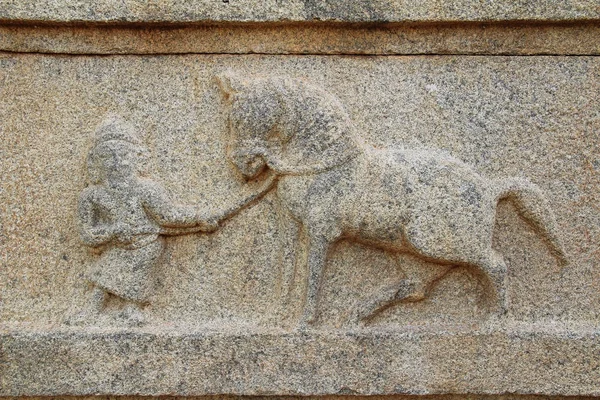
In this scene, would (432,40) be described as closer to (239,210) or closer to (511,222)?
(511,222)

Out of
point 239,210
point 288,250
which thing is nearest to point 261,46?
point 239,210

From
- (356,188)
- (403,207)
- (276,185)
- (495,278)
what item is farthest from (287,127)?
(495,278)

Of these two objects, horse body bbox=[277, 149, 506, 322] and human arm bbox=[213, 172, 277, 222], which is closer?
horse body bbox=[277, 149, 506, 322]

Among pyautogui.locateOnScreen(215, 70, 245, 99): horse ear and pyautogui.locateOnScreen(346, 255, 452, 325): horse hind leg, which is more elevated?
pyautogui.locateOnScreen(215, 70, 245, 99): horse ear

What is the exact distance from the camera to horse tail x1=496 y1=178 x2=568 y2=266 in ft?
8.29

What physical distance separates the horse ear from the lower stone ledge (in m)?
1.00

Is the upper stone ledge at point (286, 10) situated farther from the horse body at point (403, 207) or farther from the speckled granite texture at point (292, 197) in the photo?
the horse body at point (403, 207)

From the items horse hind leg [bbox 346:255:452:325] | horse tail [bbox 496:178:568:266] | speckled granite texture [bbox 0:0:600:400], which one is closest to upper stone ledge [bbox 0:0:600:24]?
speckled granite texture [bbox 0:0:600:400]

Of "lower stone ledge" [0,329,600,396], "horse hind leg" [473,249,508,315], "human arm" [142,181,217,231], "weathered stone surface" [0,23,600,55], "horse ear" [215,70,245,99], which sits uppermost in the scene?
"weathered stone surface" [0,23,600,55]

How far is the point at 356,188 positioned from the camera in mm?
2463

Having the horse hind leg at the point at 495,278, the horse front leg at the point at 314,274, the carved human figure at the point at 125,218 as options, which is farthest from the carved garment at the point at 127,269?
the horse hind leg at the point at 495,278

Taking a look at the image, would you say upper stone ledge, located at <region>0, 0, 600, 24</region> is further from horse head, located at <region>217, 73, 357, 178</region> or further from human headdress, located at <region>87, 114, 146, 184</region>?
human headdress, located at <region>87, 114, 146, 184</region>

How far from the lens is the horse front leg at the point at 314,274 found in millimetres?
2482

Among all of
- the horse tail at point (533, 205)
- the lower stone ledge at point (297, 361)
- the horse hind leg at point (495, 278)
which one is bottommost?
the lower stone ledge at point (297, 361)
